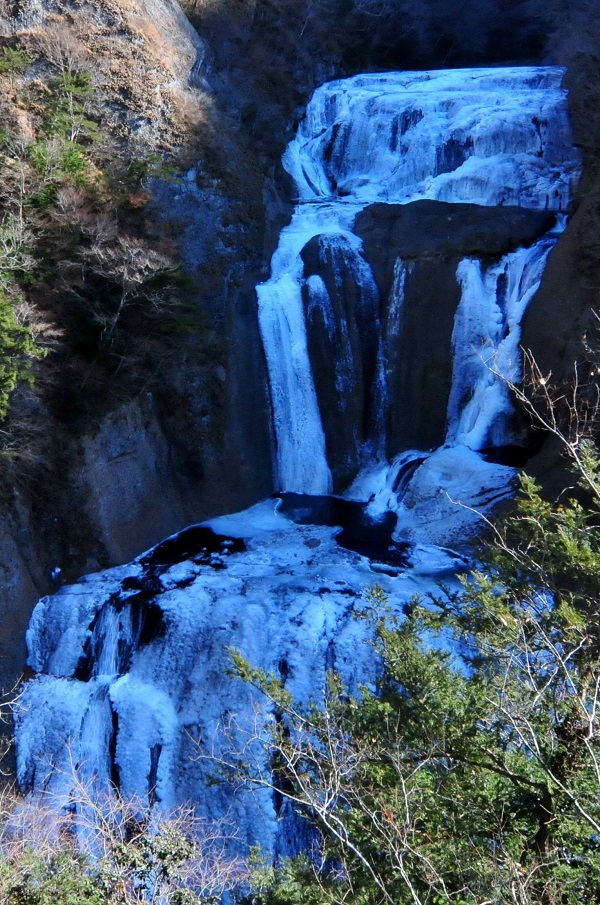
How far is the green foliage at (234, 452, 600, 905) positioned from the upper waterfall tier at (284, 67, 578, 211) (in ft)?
58.4

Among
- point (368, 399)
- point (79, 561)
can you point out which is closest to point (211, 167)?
point (368, 399)

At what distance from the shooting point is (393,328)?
855 inches

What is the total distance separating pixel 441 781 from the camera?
298 inches

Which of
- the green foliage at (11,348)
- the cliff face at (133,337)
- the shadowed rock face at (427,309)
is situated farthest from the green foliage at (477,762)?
the shadowed rock face at (427,309)

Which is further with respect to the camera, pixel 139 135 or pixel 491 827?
pixel 139 135

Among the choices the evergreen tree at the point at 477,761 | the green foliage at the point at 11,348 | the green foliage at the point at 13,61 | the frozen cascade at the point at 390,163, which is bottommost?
the evergreen tree at the point at 477,761

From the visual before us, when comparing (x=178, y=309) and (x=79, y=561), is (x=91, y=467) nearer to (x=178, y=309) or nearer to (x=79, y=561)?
(x=79, y=561)

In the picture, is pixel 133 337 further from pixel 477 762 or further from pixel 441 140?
pixel 477 762

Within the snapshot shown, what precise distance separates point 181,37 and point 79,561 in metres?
18.9

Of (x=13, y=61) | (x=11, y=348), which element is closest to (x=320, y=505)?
(x=11, y=348)

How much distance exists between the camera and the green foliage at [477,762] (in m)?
6.53

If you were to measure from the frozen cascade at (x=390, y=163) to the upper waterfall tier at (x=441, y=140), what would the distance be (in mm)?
36

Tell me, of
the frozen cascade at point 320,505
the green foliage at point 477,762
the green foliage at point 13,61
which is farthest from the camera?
the green foliage at point 13,61

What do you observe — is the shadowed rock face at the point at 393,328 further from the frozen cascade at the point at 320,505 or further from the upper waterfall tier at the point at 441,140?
the upper waterfall tier at the point at 441,140
